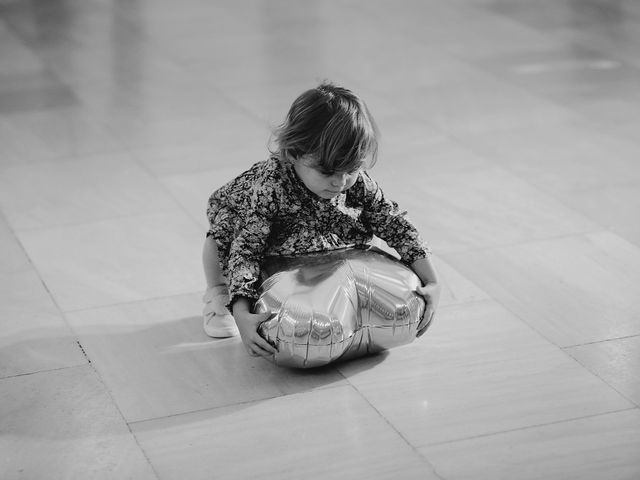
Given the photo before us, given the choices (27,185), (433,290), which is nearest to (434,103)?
(27,185)

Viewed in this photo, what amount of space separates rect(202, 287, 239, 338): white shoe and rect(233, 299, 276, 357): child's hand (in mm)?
231

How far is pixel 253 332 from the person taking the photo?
2854mm

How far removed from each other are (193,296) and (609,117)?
2.34 meters

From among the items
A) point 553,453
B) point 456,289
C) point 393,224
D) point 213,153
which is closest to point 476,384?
point 553,453

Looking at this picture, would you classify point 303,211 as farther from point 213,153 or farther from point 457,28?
point 457,28

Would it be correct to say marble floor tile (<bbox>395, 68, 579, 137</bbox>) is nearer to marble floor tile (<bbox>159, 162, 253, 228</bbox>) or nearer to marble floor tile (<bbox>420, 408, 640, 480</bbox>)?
marble floor tile (<bbox>159, 162, 253, 228</bbox>)

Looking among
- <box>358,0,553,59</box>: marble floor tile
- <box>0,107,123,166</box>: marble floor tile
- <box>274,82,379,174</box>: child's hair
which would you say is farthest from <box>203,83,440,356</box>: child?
<box>358,0,553,59</box>: marble floor tile

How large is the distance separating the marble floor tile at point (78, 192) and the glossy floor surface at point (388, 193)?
0.04ft

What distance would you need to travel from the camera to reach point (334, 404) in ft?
9.16

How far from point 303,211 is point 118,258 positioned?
0.89 meters

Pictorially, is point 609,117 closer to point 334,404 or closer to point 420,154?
point 420,154

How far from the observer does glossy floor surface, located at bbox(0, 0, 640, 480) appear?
2.63 m

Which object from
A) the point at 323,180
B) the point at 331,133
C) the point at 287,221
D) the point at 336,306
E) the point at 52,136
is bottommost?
the point at 52,136

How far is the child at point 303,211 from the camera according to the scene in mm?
2842
